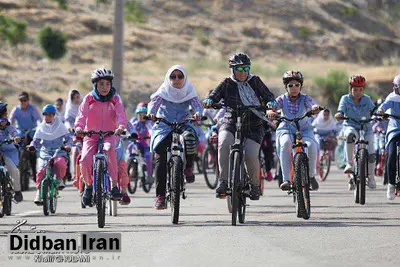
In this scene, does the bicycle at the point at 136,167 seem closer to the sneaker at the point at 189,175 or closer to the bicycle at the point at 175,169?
the sneaker at the point at 189,175

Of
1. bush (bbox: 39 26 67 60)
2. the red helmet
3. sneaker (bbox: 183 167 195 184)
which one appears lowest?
sneaker (bbox: 183 167 195 184)

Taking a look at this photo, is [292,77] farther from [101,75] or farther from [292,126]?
[101,75]

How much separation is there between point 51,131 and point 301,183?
5.28 meters

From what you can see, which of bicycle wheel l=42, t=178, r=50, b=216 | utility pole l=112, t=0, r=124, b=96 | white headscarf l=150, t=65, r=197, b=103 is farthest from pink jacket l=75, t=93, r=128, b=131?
utility pole l=112, t=0, r=124, b=96

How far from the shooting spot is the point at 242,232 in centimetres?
1265

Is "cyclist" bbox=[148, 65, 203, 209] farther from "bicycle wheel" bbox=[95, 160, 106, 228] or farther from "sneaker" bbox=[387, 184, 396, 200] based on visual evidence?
"sneaker" bbox=[387, 184, 396, 200]

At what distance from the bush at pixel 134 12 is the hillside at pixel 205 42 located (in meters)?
0.85

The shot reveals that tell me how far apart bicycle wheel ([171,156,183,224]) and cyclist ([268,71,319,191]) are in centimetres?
145

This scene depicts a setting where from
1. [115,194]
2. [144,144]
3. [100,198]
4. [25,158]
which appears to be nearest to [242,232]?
[100,198]

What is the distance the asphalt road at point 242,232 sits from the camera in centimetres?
1020

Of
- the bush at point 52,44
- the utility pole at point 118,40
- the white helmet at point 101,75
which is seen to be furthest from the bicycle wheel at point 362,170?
the bush at point 52,44

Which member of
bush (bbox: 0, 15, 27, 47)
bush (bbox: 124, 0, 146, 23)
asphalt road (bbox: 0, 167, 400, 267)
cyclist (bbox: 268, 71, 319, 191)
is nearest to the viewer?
asphalt road (bbox: 0, 167, 400, 267)

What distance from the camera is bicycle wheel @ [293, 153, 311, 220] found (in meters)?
14.0

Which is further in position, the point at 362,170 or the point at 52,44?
the point at 52,44
